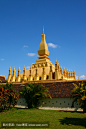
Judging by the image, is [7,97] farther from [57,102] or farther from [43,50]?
[43,50]

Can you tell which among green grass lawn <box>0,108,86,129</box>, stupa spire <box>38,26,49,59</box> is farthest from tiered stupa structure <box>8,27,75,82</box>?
green grass lawn <box>0,108,86,129</box>

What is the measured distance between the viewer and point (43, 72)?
112 ft

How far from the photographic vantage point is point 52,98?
59.1 ft

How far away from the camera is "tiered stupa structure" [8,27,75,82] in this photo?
110 ft

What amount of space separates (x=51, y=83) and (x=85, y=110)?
590 cm

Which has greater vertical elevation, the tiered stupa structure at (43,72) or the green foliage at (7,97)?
the tiered stupa structure at (43,72)

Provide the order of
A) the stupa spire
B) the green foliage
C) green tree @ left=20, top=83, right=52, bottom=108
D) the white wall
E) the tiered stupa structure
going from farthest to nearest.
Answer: the stupa spire < the tiered stupa structure < green tree @ left=20, top=83, right=52, bottom=108 < the white wall < the green foliage

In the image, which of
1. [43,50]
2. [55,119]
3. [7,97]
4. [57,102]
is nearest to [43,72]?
[43,50]

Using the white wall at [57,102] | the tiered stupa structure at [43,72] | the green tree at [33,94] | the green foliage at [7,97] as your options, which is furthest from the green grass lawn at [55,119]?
the tiered stupa structure at [43,72]

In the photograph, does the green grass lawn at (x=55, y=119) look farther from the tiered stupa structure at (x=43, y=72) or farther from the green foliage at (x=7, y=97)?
the tiered stupa structure at (x=43, y=72)

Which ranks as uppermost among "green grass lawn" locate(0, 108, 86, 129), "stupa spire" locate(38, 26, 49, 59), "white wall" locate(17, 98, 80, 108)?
"stupa spire" locate(38, 26, 49, 59)

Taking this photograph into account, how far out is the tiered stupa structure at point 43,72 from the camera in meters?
33.5

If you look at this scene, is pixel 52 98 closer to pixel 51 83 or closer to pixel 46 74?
pixel 51 83

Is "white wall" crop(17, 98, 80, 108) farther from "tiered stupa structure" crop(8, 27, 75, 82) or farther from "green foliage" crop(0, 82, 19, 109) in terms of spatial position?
"tiered stupa structure" crop(8, 27, 75, 82)
